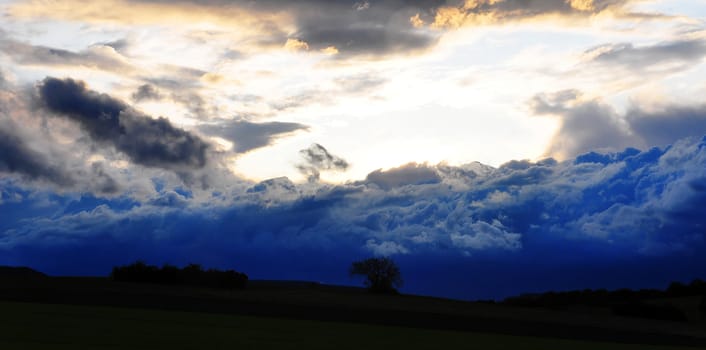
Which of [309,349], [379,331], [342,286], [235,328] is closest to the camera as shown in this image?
[309,349]

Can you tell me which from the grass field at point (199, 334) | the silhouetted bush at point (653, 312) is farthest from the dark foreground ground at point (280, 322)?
the silhouetted bush at point (653, 312)

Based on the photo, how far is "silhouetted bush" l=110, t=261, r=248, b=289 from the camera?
69.9 meters

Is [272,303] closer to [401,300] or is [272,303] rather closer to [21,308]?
[401,300]

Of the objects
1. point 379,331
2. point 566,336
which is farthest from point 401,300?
point 379,331

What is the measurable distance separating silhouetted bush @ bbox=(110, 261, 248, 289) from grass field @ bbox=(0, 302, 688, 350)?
29.2 metres

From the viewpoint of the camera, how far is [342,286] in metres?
82.6

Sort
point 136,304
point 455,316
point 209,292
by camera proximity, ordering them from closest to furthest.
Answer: point 136,304
point 455,316
point 209,292

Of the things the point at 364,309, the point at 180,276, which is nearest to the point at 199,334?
the point at 364,309

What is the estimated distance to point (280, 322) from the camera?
36906 mm

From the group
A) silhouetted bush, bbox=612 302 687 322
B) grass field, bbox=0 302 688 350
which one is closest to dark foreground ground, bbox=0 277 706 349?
grass field, bbox=0 302 688 350

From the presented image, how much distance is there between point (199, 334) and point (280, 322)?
9.21 metres

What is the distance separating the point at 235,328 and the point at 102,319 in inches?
233

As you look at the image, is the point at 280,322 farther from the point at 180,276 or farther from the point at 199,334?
the point at 180,276

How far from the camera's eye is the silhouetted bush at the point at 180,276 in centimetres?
6988
